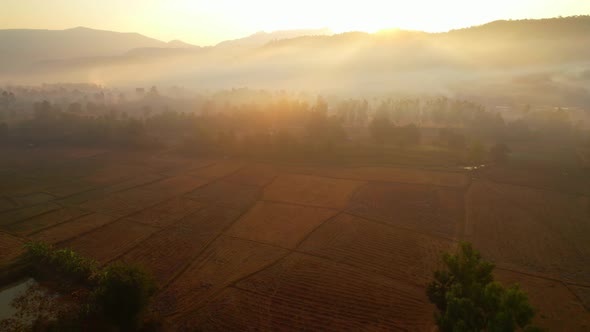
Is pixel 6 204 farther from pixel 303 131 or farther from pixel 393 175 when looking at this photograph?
pixel 303 131

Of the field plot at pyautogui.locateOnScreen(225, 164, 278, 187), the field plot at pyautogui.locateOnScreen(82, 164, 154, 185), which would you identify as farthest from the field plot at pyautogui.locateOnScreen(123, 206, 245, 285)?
the field plot at pyautogui.locateOnScreen(82, 164, 154, 185)

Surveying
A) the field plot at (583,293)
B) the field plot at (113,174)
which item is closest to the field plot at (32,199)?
the field plot at (113,174)

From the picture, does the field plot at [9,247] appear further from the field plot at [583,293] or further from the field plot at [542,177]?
the field plot at [542,177]

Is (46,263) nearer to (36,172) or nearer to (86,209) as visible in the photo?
(86,209)

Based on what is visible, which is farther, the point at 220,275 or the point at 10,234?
the point at 10,234

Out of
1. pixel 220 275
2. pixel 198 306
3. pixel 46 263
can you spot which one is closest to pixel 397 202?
pixel 220 275

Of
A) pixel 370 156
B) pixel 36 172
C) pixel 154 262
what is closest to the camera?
pixel 154 262
